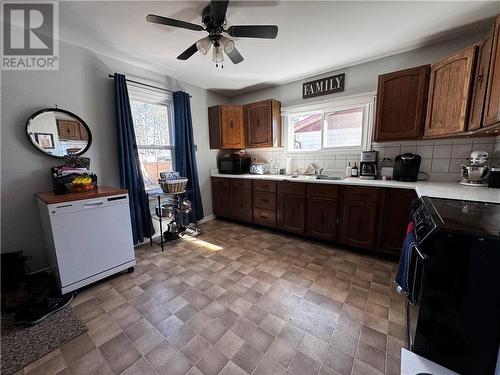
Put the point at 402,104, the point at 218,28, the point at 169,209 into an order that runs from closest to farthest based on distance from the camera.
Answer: the point at 218,28, the point at 402,104, the point at 169,209

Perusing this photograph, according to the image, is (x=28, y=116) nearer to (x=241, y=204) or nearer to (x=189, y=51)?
(x=189, y=51)

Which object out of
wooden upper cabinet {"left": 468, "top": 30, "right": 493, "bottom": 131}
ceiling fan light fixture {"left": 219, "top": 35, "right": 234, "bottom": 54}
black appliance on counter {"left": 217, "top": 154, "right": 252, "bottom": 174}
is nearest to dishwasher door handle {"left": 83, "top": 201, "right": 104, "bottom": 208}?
ceiling fan light fixture {"left": 219, "top": 35, "right": 234, "bottom": 54}

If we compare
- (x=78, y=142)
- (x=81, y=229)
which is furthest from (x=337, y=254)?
(x=78, y=142)

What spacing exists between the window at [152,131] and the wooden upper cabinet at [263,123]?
1.29 m

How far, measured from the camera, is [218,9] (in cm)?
142

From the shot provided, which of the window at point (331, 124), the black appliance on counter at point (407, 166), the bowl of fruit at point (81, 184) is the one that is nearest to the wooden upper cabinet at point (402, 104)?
the black appliance on counter at point (407, 166)

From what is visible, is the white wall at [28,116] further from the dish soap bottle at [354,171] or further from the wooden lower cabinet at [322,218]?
the dish soap bottle at [354,171]

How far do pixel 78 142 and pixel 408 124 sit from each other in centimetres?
366

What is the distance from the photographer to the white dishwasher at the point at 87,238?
1674 mm

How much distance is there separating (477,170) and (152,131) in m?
3.81

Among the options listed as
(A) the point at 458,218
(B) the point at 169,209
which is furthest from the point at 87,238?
(A) the point at 458,218

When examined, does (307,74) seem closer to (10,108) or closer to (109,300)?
(10,108)

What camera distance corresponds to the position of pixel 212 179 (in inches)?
149

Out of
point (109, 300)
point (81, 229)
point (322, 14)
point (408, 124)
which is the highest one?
point (322, 14)
